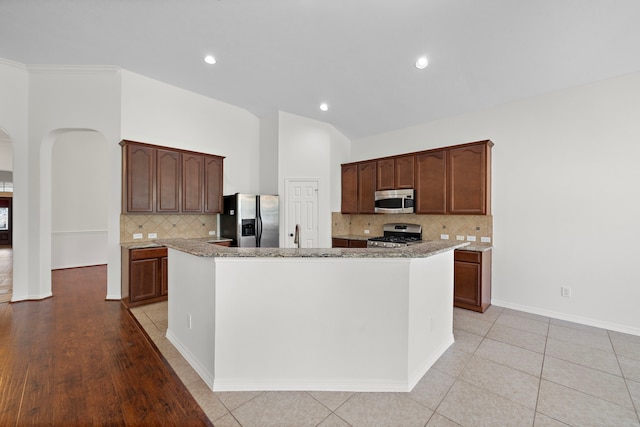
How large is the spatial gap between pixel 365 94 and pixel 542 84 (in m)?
2.36

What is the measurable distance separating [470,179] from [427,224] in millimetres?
1123

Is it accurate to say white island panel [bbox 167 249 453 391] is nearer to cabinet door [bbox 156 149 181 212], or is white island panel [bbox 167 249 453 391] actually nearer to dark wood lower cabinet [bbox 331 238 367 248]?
cabinet door [bbox 156 149 181 212]

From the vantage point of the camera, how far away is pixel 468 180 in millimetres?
4195

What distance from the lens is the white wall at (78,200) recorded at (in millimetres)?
6352

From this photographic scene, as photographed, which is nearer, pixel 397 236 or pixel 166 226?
pixel 166 226

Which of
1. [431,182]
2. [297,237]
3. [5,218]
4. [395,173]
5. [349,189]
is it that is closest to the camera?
[431,182]

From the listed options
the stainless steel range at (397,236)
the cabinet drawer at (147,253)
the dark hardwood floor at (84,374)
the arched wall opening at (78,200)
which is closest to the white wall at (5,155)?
the arched wall opening at (78,200)

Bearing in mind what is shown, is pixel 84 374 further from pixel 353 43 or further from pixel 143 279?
pixel 353 43

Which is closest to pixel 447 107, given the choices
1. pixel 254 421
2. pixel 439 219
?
pixel 439 219

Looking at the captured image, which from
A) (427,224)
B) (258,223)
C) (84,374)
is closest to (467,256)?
(427,224)

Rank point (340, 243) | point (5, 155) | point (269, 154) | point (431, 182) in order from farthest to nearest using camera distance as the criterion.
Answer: point (5, 155) < point (340, 243) < point (269, 154) < point (431, 182)

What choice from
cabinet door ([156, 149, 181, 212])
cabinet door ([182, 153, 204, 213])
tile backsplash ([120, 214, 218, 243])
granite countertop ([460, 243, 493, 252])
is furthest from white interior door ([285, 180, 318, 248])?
granite countertop ([460, 243, 493, 252])

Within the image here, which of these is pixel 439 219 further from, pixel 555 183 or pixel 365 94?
pixel 365 94

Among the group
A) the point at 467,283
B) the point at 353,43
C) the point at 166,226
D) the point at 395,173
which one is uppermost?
the point at 353,43
